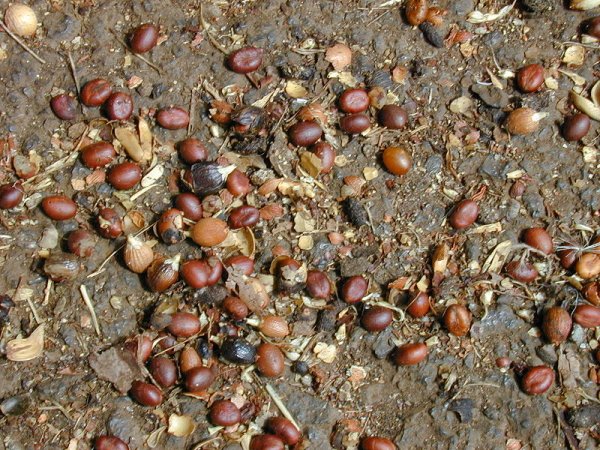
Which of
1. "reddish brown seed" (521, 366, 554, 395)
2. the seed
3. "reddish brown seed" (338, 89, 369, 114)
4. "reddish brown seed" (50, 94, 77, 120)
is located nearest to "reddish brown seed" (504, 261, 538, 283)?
"reddish brown seed" (521, 366, 554, 395)

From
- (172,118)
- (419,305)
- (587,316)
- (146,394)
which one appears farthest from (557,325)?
(172,118)

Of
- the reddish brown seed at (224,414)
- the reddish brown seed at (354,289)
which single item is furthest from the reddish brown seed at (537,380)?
the reddish brown seed at (224,414)

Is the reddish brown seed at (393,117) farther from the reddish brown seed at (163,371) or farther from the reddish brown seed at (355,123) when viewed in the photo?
the reddish brown seed at (163,371)

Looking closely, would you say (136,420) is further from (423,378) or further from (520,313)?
(520,313)

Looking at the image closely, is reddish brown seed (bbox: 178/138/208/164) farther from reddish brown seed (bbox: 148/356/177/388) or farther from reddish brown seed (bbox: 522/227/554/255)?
reddish brown seed (bbox: 522/227/554/255)

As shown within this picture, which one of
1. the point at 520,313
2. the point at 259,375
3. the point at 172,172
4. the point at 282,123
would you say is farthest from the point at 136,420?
the point at 520,313
